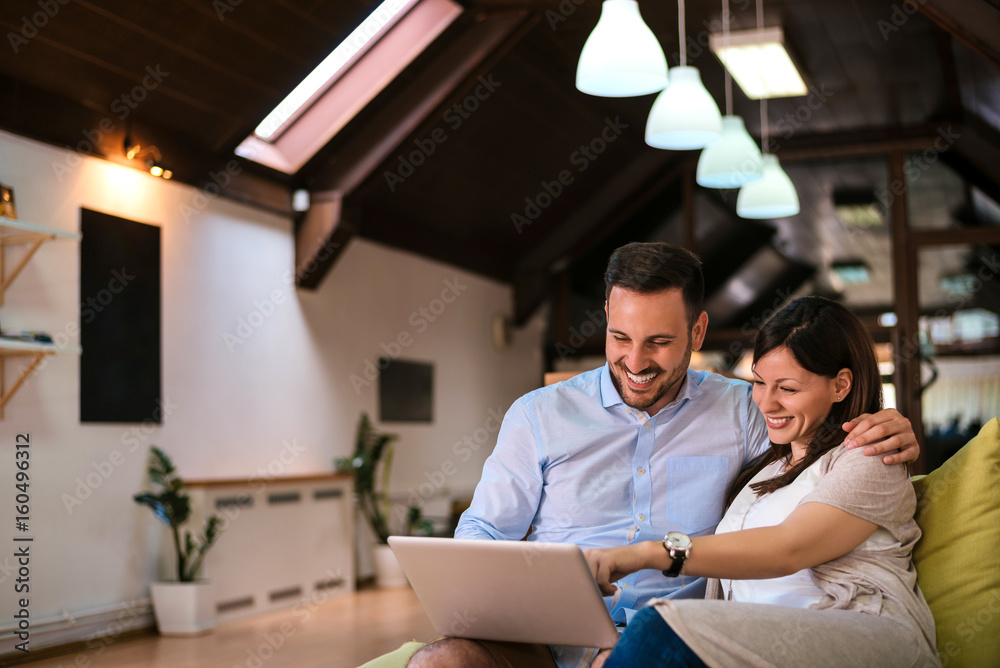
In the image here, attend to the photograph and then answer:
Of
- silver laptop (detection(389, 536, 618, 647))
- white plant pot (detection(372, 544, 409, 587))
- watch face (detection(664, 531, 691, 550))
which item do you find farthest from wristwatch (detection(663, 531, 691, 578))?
white plant pot (detection(372, 544, 409, 587))

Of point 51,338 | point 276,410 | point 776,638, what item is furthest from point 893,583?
point 276,410

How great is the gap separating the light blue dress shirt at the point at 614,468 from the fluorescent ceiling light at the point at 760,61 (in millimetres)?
3635

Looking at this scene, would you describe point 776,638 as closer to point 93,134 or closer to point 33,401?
point 33,401

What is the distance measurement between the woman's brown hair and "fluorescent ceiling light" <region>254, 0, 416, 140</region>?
15.1 feet

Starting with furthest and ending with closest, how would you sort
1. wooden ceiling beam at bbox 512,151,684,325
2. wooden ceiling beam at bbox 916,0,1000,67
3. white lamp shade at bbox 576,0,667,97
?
wooden ceiling beam at bbox 512,151,684,325 → wooden ceiling beam at bbox 916,0,1000,67 → white lamp shade at bbox 576,0,667,97

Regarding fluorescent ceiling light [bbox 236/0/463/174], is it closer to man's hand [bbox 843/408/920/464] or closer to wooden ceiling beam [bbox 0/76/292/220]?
wooden ceiling beam [bbox 0/76/292/220]

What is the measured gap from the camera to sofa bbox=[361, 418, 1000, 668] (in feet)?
5.82

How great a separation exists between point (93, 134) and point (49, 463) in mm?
1719

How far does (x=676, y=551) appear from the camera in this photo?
161 centimetres

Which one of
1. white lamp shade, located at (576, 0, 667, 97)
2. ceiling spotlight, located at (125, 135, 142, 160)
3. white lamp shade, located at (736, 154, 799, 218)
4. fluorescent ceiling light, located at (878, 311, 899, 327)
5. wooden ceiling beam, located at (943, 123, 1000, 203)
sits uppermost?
wooden ceiling beam, located at (943, 123, 1000, 203)

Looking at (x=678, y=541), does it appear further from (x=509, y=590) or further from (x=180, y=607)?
(x=180, y=607)

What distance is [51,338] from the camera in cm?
465

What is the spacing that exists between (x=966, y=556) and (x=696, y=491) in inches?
22.4

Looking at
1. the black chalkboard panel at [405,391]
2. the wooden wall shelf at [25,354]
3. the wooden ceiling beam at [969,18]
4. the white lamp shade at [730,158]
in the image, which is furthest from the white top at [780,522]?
the black chalkboard panel at [405,391]
